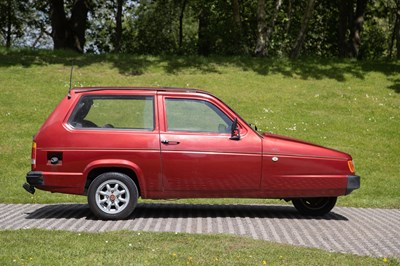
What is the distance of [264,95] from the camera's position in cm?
2055

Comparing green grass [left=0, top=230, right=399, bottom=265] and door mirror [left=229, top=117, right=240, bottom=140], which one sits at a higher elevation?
door mirror [left=229, top=117, right=240, bottom=140]

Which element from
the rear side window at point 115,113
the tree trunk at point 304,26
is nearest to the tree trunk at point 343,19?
the tree trunk at point 304,26

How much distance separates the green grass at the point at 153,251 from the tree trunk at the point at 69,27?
73.8 feet

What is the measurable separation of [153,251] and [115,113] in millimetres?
3249

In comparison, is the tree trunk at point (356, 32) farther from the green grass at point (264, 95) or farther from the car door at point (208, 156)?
the car door at point (208, 156)

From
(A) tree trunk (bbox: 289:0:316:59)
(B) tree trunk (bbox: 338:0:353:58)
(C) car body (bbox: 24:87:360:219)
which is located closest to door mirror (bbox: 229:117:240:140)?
(C) car body (bbox: 24:87:360:219)

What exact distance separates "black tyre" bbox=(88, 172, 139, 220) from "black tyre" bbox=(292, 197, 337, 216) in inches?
104

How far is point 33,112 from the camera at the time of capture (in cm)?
1806

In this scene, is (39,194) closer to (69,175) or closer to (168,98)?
(69,175)

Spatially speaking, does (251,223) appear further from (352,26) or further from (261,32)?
(352,26)

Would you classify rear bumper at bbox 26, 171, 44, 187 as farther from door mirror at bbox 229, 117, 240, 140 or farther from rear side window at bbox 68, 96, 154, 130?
door mirror at bbox 229, 117, 240, 140

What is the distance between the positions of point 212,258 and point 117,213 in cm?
285

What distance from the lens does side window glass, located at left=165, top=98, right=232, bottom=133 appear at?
9086 mm

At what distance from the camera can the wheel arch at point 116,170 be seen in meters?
8.85
